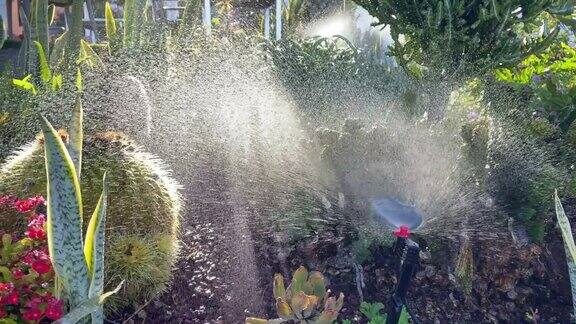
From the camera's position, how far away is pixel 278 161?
136 inches

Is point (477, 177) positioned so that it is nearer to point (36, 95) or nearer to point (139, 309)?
point (139, 309)

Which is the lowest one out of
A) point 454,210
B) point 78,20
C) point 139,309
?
point 139,309

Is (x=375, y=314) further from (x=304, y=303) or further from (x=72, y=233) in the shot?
(x=72, y=233)

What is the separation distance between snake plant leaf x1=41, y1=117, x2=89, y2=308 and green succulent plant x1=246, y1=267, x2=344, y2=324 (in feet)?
1.76

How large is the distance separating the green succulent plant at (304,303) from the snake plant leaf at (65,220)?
0.53 m

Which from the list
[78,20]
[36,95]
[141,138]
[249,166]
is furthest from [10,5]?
[249,166]

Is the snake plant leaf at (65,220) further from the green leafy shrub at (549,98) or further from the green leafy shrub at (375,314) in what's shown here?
the green leafy shrub at (549,98)

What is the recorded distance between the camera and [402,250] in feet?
6.37

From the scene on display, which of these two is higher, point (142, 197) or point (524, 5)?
point (524, 5)

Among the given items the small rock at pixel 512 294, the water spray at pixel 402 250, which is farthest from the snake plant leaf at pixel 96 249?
the small rock at pixel 512 294

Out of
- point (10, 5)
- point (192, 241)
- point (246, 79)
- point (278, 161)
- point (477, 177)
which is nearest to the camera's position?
point (477, 177)

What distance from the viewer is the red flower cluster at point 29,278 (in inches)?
71.9

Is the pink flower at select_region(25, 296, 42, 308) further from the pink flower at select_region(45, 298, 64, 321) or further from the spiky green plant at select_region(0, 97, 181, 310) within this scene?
the spiky green plant at select_region(0, 97, 181, 310)

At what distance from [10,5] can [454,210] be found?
39.7 ft
